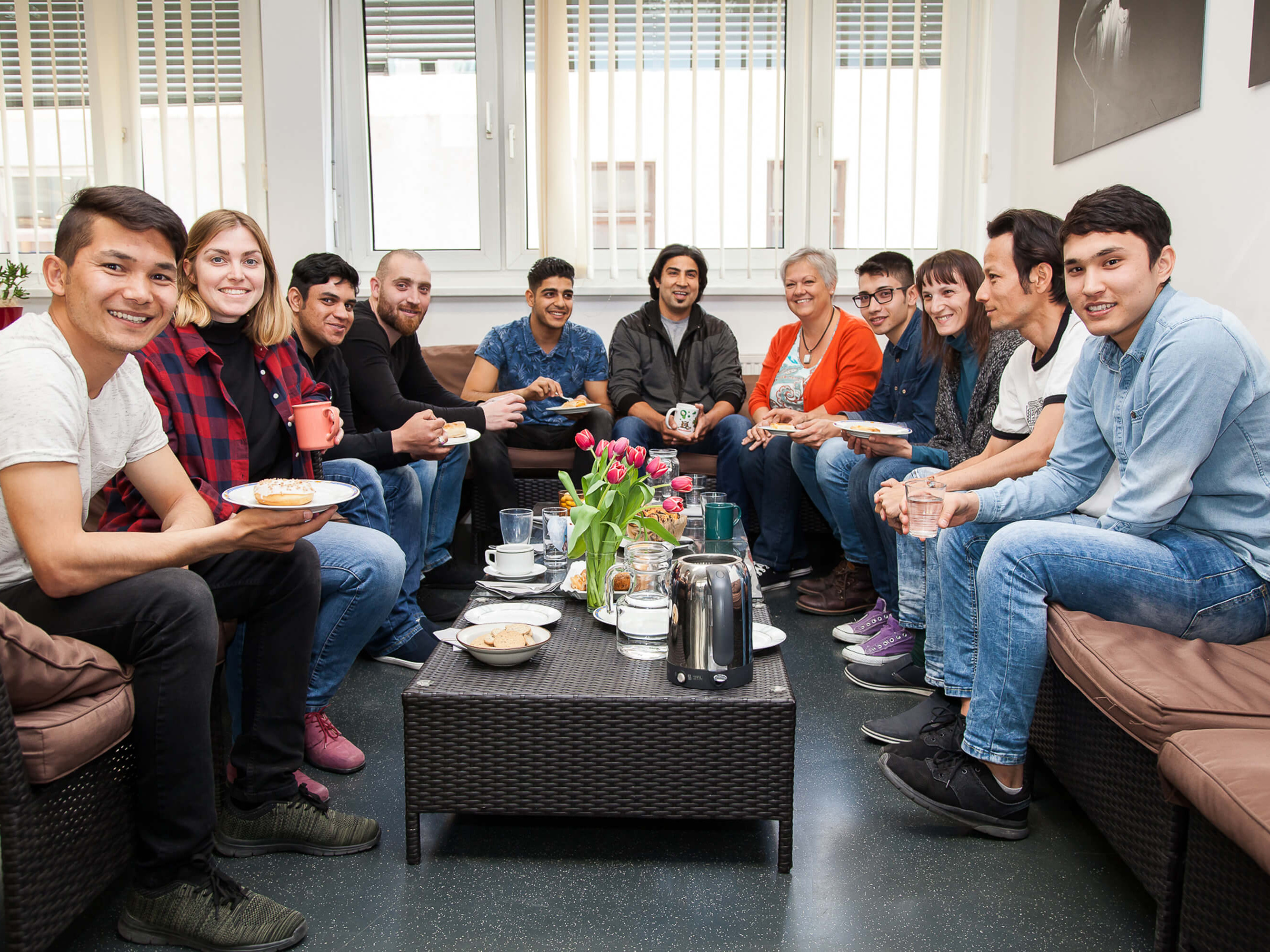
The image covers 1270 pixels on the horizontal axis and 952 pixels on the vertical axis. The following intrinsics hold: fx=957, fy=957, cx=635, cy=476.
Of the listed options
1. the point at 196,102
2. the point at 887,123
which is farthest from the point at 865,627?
the point at 196,102

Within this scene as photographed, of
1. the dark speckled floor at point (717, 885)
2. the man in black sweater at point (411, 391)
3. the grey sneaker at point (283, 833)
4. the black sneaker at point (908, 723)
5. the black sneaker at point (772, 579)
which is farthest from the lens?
the black sneaker at point (772, 579)

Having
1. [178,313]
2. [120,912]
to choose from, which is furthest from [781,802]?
[178,313]

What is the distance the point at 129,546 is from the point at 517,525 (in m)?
0.99

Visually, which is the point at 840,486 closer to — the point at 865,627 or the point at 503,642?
the point at 865,627

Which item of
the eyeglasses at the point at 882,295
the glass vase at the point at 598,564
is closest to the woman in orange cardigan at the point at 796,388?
the eyeglasses at the point at 882,295

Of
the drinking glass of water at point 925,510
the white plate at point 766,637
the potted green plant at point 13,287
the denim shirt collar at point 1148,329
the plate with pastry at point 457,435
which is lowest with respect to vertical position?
the white plate at point 766,637

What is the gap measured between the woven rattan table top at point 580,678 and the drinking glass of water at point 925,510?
0.39 m

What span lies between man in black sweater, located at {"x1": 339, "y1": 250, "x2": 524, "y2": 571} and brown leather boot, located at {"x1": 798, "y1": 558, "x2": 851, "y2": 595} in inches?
45.2

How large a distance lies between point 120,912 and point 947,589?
1639 mm

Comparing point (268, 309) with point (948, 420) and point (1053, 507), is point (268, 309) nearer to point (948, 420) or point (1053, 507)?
point (1053, 507)

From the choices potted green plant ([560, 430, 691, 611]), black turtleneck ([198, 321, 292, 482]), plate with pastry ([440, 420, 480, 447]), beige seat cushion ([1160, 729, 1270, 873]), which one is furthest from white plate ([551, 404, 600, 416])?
beige seat cushion ([1160, 729, 1270, 873])

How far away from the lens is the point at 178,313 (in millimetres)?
1946

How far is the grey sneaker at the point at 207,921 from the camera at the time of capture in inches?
55.6

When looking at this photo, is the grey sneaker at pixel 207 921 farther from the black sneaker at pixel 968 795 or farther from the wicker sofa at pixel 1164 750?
the wicker sofa at pixel 1164 750
